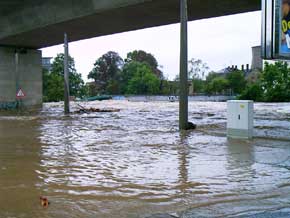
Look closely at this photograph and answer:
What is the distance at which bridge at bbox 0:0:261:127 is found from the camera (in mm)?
20641

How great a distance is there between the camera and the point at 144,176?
27.1 ft

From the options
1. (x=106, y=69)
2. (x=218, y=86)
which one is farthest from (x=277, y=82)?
(x=106, y=69)

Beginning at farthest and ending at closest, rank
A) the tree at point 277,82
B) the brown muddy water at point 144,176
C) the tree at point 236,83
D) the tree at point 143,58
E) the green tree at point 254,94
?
the tree at point 143,58
the tree at point 236,83
the green tree at point 254,94
the tree at point 277,82
the brown muddy water at point 144,176

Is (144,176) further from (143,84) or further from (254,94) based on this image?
(143,84)

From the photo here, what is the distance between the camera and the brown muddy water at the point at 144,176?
6.28 metres

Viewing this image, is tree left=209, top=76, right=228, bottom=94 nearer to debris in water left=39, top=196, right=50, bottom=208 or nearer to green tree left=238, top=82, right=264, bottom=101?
green tree left=238, top=82, right=264, bottom=101

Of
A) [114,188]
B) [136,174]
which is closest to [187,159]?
[136,174]

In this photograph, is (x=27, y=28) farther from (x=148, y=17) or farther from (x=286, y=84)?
(x=286, y=84)

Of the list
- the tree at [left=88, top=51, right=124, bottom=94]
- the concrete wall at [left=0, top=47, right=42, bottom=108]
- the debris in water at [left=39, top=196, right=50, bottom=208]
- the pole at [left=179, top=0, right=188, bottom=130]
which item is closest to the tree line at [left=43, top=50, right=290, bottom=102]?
the tree at [left=88, top=51, right=124, bottom=94]

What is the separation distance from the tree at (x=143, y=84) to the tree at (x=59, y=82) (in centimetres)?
1798

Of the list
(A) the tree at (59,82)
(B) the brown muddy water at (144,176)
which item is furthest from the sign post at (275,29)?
(A) the tree at (59,82)

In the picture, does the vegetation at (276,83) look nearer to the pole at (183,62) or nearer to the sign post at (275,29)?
the pole at (183,62)

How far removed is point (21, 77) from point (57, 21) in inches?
482

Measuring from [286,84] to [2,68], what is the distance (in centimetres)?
3692
